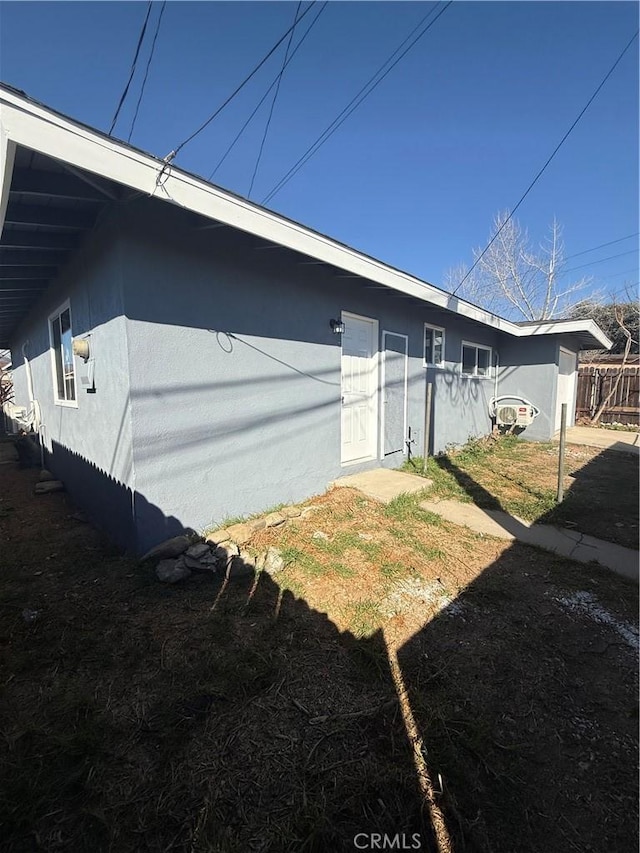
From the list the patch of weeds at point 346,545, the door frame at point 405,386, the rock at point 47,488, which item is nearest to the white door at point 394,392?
the door frame at point 405,386

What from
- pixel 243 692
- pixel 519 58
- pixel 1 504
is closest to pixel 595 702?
pixel 243 692

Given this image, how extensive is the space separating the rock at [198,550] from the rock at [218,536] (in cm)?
14

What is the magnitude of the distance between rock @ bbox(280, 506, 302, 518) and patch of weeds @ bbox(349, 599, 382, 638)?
1538 millimetres

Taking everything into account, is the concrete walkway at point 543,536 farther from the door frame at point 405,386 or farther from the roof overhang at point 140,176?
the roof overhang at point 140,176

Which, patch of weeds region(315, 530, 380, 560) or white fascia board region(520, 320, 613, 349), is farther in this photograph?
white fascia board region(520, 320, 613, 349)

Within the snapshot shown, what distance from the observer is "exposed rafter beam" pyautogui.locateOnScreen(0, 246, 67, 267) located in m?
4.28

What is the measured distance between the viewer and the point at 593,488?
212 inches

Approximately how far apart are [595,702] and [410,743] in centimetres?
99

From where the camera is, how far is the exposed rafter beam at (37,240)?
148 inches

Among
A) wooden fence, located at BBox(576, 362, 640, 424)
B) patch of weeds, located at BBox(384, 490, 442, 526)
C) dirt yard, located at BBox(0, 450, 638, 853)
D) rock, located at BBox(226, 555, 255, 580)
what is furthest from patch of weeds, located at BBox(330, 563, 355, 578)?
wooden fence, located at BBox(576, 362, 640, 424)

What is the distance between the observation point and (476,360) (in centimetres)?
902

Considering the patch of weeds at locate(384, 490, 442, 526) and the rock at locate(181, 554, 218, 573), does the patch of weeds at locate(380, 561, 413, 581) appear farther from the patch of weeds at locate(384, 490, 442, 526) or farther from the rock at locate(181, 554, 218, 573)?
the rock at locate(181, 554, 218, 573)

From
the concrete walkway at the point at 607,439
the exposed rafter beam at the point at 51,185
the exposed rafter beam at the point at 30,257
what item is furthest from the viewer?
the concrete walkway at the point at 607,439

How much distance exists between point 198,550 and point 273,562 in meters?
0.64
